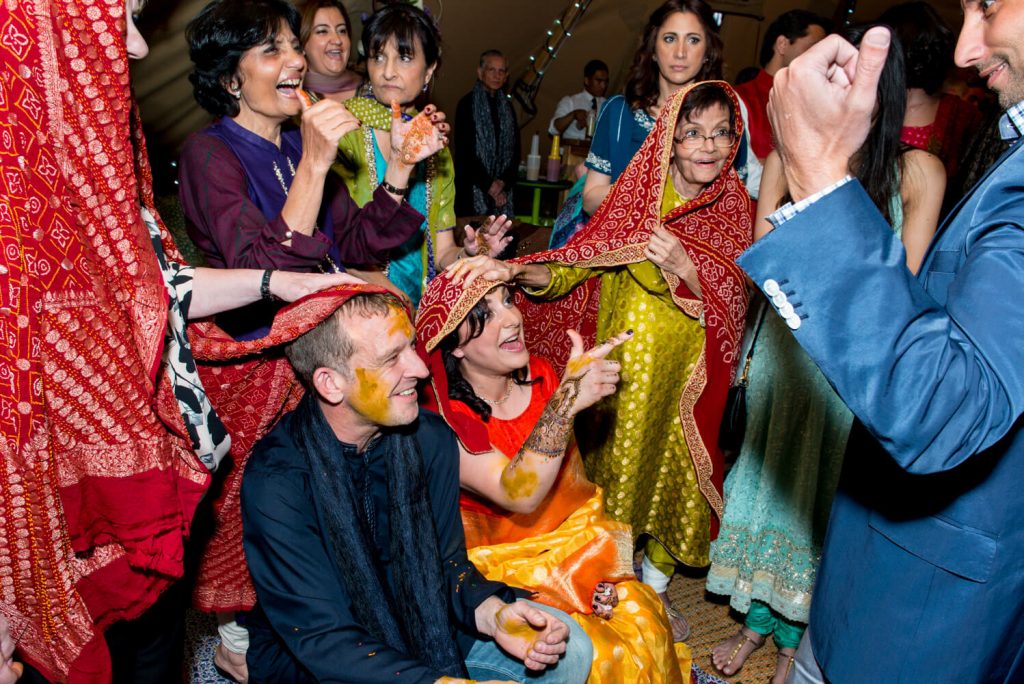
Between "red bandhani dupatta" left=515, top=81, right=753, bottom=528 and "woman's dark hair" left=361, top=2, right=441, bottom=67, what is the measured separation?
91 centimetres

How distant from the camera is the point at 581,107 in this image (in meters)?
7.91

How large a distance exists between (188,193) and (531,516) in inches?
52.7

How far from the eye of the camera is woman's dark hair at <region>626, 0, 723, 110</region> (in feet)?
9.88

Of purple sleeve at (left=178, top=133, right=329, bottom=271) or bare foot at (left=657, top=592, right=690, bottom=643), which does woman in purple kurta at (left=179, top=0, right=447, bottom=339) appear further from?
bare foot at (left=657, top=592, right=690, bottom=643)

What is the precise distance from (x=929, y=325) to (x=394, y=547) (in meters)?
1.34

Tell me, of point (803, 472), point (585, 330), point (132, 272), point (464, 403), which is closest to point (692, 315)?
point (585, 330)

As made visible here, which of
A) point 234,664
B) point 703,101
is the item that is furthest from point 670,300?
point 234,664

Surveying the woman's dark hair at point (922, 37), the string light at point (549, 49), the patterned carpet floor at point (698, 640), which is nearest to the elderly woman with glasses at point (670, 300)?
the patterned carpet floor at point (698, 640)

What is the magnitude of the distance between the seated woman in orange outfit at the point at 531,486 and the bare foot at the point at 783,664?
49 cm

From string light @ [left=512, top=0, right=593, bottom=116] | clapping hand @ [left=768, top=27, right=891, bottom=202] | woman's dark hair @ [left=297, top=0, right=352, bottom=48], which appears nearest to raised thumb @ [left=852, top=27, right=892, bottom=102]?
clapping hand @ [left=768, top=27, right=891, bottom=202]

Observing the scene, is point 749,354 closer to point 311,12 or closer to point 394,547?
point 394,547

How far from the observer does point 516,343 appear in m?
2.32

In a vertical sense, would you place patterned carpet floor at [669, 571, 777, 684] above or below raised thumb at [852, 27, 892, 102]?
below

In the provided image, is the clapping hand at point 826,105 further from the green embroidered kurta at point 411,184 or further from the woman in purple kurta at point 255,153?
the green embroidered kurta at point 411,184
